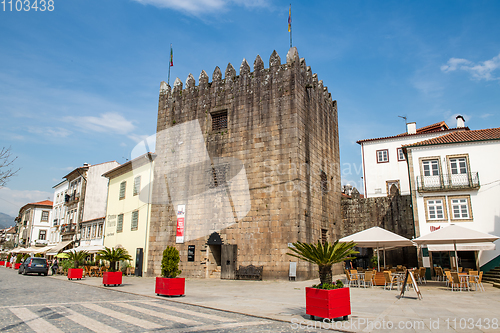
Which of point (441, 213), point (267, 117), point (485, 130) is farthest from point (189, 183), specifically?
point (485, 130)

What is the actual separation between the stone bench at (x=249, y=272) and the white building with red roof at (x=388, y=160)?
20924mm

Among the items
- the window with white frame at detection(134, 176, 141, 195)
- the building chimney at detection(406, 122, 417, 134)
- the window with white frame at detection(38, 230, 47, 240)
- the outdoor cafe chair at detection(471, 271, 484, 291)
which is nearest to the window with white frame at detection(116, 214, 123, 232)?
the window with white frame at detection(134, 176, 141, 195)

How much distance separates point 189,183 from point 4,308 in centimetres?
1260

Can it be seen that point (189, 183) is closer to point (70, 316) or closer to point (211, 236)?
point (211, 236)

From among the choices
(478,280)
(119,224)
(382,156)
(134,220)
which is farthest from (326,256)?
(382,156)

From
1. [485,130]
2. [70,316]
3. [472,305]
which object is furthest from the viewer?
[485,130]

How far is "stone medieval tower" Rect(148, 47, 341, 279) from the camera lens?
57.5ft

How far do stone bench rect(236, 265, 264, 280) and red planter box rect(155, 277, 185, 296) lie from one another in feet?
20.9

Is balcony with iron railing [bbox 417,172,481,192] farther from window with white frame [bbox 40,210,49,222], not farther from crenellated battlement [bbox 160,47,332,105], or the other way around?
window with white frame [bbox 40,210,49,222]

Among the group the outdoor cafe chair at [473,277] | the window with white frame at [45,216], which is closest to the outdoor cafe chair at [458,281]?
the outdoor cafe chair at [473,277]

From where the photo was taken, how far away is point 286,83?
18750 mm

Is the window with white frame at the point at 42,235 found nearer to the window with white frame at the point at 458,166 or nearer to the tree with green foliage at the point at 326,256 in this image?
the window with white frame at the point at 458,166

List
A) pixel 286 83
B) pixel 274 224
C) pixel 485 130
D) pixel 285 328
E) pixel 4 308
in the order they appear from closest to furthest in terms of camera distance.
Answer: pixel 285 328 → pixel 4 308 → pixel 274 224 → pixel 286 83 → pixel 485 130

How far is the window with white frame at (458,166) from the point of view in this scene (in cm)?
1939
